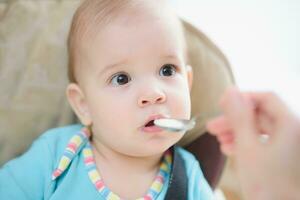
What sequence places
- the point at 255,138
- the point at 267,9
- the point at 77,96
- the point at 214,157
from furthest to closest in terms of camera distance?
the point at 267,9
the point at 214,157
the point at 77,96
the point at 255,138

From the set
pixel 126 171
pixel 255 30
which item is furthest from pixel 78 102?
pixel 255 30

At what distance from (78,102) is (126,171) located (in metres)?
0.20

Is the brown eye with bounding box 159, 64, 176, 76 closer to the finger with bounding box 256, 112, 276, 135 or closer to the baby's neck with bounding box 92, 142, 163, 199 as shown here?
the baby's neck with bounding box 92, 142, 163, 199

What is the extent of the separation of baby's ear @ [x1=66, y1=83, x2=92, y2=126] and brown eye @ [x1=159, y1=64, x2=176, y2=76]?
0.20 m

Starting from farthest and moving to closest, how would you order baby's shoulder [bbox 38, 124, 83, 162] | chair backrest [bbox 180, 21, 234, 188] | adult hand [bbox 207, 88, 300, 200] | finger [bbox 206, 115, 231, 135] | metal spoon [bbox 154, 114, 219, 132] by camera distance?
chair backrest [bbox 180, 21, 234, 188] < baby's shoulder [bbox 38, 124, 83, 162] < metal spoon [bbox 154, 114, 219, 132] < finger [bbox 206, 115, 231, 135] < adult hand [bbox 207, 88, 300, 200]

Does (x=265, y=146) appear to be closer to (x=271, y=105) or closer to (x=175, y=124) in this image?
(x=271, y=105)

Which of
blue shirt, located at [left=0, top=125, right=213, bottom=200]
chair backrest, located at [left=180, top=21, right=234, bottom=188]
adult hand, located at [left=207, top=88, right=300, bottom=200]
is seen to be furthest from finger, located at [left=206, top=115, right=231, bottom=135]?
chair backrest, located at [left=180, top=21, right=234, bottom=188]

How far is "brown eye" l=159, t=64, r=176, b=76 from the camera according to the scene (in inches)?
37.7

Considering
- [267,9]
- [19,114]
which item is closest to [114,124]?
[19,114]

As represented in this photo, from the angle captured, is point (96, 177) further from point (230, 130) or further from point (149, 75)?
point (230, 130)

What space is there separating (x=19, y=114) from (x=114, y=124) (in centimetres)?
31

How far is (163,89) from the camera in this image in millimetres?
924

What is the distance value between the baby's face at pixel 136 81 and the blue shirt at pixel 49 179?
0.11 meters

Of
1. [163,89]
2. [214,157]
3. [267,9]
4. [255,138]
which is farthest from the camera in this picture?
[267,9]
